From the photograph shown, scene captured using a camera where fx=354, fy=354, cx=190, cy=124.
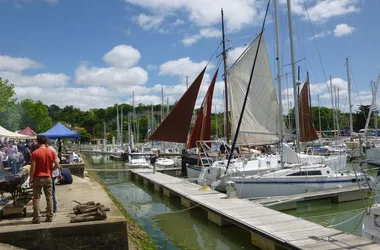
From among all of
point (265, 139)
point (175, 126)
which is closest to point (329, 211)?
point (265, 139)

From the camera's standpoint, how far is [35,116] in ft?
212

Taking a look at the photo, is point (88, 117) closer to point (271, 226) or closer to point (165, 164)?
point (165, 164)

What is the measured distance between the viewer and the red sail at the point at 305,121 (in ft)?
106

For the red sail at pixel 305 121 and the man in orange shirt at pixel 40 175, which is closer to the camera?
the man in orange shirt at pixel 40 175

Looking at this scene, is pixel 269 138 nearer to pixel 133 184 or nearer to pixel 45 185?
pixel 133 184

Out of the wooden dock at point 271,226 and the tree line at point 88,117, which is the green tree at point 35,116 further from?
the wooden dock at point 271,226

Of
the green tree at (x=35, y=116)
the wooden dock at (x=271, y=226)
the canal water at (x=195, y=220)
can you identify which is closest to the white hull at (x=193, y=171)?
the canal water at (x=195, y=220)

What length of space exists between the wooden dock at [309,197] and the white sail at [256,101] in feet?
14.9

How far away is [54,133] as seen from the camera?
68.4 feet

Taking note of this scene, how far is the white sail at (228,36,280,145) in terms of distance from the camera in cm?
1898

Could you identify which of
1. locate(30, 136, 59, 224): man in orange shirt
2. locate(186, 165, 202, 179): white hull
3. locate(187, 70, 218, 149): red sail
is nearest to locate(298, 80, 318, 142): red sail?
locate(187, 70, 218, 149): red sail

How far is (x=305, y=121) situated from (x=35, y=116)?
163 feet

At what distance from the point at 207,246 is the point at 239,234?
4.19 ft

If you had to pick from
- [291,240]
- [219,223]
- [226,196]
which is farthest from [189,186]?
[291,240]
